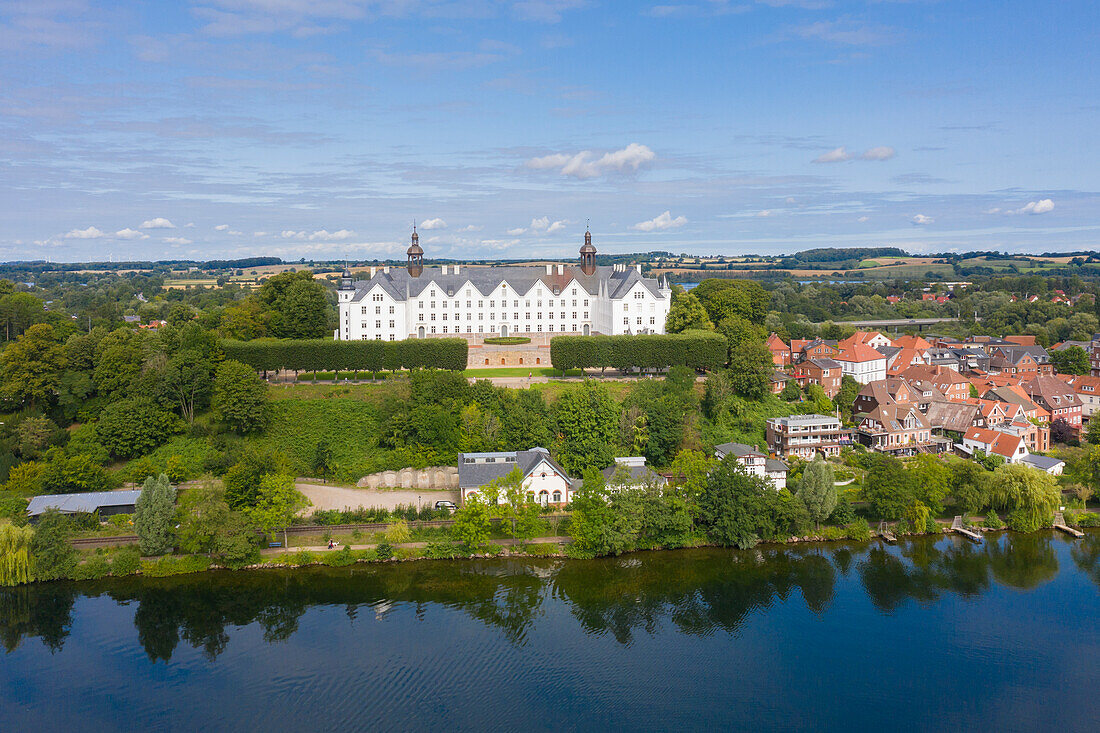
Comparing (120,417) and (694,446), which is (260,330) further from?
(694,446)

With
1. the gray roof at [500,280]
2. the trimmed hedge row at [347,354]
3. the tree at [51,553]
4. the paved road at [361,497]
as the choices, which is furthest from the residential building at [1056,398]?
the tree at [51,553]

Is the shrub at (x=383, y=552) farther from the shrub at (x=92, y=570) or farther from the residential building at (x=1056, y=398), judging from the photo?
the residential building at (x=1056, y=398)

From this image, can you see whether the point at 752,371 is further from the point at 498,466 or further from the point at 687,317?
the point at 498,466

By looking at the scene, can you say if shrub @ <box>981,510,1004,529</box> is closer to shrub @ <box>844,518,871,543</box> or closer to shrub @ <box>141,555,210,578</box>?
shrub @ <box>844,518,871,543</box>

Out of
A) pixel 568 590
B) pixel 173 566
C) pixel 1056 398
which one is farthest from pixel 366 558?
pixel 1056 398

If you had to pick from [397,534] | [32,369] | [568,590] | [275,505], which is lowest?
[568,590]

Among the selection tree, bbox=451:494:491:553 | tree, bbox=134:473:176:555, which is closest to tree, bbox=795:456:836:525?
tree, bbox=451:494:491:553
